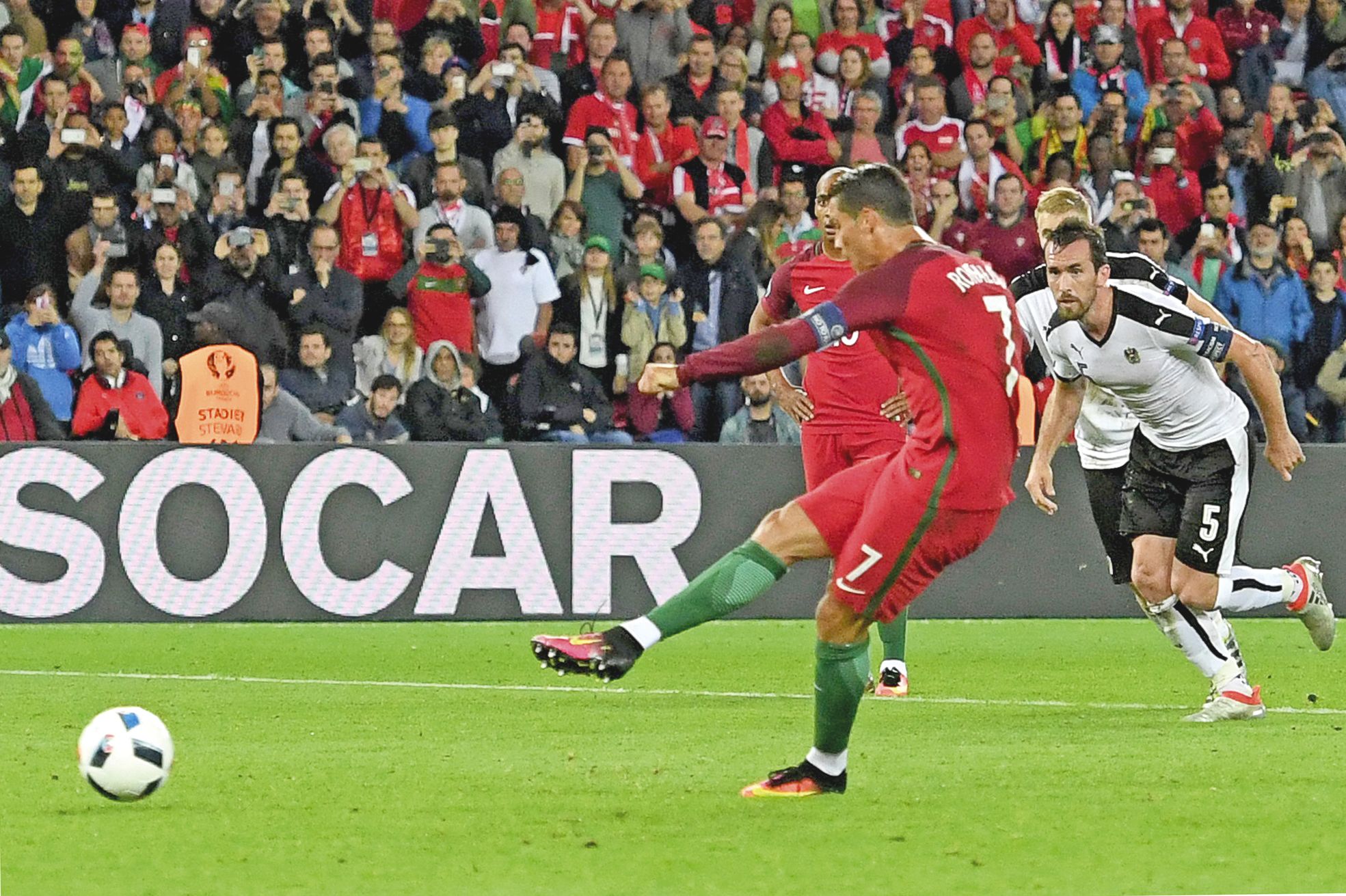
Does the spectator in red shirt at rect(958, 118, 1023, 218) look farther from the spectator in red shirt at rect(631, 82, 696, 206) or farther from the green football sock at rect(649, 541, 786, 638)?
the green football sock at rect(649, 541, 786, 638)

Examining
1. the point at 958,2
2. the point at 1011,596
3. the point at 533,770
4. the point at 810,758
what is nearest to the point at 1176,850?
the point at 810,758

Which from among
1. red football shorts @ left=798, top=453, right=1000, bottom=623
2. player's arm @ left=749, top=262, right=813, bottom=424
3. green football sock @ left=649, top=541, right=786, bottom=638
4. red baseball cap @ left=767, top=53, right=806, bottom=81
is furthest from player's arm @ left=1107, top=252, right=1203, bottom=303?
red baseball cap @ left=767, top=53, right=806, bottom=81

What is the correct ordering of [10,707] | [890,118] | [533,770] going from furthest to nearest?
[890,118] → [10,707] → [533,770]

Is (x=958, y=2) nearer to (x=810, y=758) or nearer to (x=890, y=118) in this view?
(x=890, y=118)

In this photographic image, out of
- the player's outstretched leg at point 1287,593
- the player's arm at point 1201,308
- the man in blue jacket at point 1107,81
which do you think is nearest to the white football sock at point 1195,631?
the player's outstretched leg at point 1287,593

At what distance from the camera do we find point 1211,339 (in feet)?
27.7

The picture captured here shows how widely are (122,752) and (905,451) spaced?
251 cm

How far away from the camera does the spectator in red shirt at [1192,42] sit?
19.7 m

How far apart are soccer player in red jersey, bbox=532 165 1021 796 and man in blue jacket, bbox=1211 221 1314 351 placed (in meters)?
11.2

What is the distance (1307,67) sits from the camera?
20078 mm

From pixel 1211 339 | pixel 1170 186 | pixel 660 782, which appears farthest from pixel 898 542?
pixel 1170 186

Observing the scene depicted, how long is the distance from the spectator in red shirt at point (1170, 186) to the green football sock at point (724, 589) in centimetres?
1220

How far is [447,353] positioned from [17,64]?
4.28 meters

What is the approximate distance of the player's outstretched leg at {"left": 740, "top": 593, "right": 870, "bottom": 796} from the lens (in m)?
6.54
